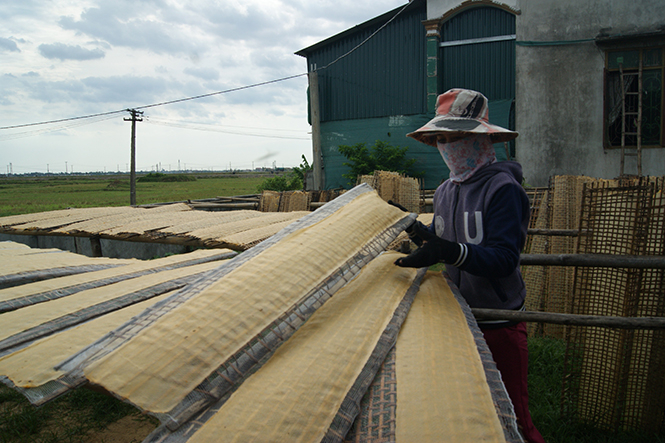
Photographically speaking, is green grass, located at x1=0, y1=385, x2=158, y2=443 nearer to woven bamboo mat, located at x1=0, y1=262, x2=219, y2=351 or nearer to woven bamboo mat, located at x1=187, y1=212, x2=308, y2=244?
woven bamboo mat, located at x1=0, y1=262, x2=219, y2=351

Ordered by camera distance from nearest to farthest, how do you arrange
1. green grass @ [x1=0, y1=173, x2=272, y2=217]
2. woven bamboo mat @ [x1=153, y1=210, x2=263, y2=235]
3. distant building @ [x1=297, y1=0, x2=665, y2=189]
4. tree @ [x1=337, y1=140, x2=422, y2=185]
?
woven bamboo mat @ [x1=153, y1=210, x2=263, y2=235]
distant building @ [x1=297, y1=0, x2=665, y2=189]
tree @ [x1=337, y1=140, x2=422, y2=185]
green grass @ [x1=0, y1=173, x2=272, y2=217]

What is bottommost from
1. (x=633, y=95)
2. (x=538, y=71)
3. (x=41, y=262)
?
(x=41, y=262)

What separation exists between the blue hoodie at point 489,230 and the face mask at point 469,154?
42 millimetres

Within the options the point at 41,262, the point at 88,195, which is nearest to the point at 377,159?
the point at 41,262

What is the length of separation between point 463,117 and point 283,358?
1.29 metres

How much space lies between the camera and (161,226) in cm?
491

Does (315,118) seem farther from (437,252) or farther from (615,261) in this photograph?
(437,252)

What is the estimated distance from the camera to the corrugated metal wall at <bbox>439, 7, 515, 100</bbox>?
1284cm

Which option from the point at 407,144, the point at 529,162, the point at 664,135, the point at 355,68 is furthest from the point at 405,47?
the point at 664,135

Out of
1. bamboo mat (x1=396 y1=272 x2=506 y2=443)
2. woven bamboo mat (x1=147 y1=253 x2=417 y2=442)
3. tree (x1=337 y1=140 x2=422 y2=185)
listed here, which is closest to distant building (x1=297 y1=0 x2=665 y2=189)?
tree (x1=337 y1=140 x2=422 y2=185)

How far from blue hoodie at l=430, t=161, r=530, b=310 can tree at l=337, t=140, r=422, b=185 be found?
40.8 ft

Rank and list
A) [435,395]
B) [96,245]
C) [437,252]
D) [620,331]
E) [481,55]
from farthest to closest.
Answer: [481,55] → [96,245] → [620,331] → [437,252] → [435,395]

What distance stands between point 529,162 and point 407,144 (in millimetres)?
4206

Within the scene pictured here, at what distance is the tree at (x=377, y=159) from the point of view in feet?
47.5
